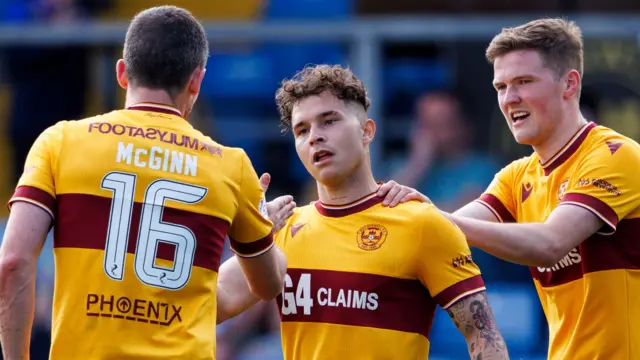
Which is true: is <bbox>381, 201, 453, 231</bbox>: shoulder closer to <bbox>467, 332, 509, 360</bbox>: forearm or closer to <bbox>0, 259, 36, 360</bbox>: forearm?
<bbox>467, 332, 509, 360</bbox>: forearm

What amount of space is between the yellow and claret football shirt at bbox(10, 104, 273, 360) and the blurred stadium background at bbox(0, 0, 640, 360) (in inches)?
228

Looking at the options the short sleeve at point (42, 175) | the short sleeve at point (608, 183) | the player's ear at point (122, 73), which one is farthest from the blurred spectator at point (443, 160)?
the short sleeve at point (42, 175)

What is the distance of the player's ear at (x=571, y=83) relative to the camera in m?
5.68

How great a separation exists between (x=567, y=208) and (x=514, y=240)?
308 millimetres

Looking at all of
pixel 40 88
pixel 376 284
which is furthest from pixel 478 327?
pixel 40 88

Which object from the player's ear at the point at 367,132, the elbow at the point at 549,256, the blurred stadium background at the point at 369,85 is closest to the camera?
the elbow at the point at 549,256

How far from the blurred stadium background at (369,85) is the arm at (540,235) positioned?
457cm

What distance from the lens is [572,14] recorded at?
1144cm

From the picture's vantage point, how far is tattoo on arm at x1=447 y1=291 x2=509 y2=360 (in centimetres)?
494

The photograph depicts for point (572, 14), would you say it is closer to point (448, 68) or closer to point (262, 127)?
point (448, 68)

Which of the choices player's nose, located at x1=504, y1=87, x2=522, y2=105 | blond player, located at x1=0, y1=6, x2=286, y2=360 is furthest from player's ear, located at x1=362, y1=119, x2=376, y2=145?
blond player, located at x1=0, y1=6, x2=286, y2=360

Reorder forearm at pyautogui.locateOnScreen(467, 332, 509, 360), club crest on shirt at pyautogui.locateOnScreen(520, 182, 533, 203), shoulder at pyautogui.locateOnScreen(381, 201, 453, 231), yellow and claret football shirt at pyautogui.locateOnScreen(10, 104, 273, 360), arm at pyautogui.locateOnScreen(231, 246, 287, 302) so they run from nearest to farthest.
→ yellow and claret football shirt at pyautogui.locateOnScreen(10, 104, 273, 360), arm at pyautogui.locateOnScreen(231, 246, 287, 302), forearm at pyautogui.locateOnScreen(467, 332, 509, 360), shoulder at pyautogui.locateOnScreen(381, 201, 453, 231), club crest on shirt at pyautogui.locateOnScreen(520, 182, 533, 203)

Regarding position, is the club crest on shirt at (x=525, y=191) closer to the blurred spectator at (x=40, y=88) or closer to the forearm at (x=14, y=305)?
the forearm at (x=14, y=305)

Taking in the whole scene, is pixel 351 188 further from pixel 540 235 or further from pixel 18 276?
pixel 18 276
